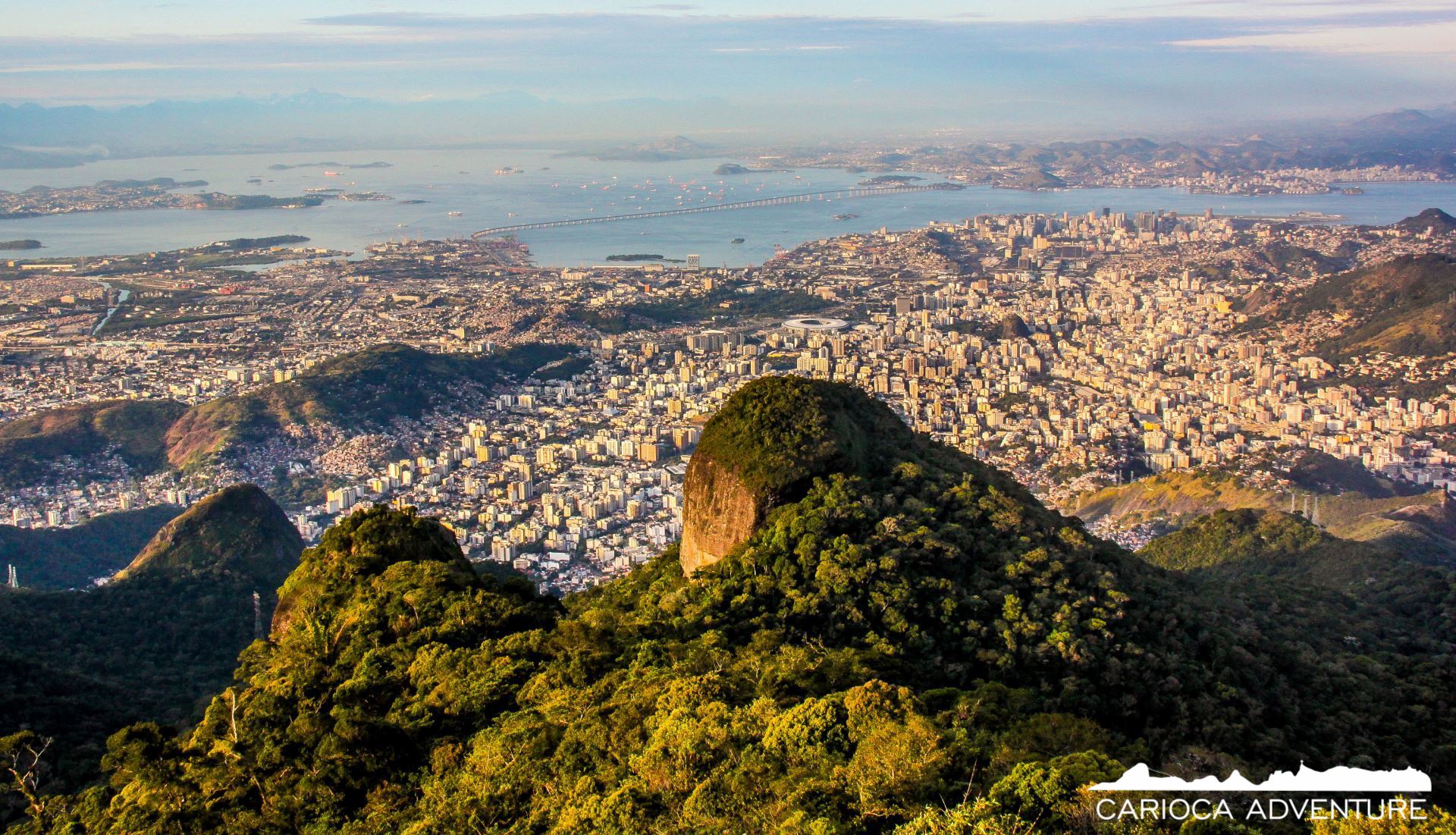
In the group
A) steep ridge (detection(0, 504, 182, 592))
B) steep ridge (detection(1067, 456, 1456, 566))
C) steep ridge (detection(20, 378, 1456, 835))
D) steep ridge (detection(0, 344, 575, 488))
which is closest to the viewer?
steep ridge (detection(20, 378, 1456, 835))

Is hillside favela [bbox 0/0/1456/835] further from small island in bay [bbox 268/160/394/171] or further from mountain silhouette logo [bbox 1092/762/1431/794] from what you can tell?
small island in bay [bbox 268/160/394/171]

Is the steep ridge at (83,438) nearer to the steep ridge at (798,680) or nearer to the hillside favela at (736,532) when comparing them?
the hillside favela at (736,532)

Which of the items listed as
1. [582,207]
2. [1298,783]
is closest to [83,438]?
[1298,783]

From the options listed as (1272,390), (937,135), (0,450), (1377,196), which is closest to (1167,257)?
(1272,390)

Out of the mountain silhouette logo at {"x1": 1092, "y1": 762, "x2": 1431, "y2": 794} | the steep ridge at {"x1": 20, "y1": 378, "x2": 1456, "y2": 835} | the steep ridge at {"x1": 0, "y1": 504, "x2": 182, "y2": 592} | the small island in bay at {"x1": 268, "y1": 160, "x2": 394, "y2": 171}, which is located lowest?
the steep ridge at {"x1": 0, "y1": 504, "x2": 182, "y2": 592}

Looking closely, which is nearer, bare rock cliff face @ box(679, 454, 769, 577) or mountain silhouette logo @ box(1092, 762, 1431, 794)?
mountain silhouette logo @ box(1092, 762, 1431, 794)

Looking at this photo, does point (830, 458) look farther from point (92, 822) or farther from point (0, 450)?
point (0, 450)

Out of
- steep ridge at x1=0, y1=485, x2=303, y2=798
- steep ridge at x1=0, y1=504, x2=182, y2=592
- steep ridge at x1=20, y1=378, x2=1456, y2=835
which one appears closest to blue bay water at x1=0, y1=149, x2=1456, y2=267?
steep ridge at x1=0, y1=504, x2=182, y2=592
